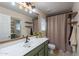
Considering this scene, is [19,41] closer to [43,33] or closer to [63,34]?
[43,33]

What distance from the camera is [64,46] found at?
248 cm

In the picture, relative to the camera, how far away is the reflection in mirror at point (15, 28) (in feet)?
6.72

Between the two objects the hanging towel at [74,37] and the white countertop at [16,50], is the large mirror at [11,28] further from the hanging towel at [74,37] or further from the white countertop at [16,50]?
the hanging towel at [74,37]

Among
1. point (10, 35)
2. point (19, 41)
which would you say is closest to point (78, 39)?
point (19, 41)

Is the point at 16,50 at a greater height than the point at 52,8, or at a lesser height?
lesser

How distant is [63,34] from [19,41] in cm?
106

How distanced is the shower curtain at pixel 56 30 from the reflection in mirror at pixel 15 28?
66 cm

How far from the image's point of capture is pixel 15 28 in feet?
6.91

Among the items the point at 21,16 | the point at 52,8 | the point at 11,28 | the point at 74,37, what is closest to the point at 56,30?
the point at 52,8

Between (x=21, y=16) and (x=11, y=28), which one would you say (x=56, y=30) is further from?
(x=11, y=28)

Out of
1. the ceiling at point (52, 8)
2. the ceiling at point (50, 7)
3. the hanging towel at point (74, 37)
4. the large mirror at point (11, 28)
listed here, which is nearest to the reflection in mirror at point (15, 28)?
the large mirror at point (11, 28)

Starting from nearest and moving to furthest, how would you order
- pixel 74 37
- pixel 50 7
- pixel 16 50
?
pixel 16 50 → pixel 50 7 → pixel 74 37

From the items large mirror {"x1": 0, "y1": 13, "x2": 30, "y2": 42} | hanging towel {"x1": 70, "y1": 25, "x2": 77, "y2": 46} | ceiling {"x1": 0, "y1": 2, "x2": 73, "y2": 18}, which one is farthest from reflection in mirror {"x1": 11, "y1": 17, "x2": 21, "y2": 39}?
hanging towel {"x1": 70, "y1": 25, "x2": 77, "y2": 46}

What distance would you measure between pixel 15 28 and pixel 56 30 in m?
0.92
